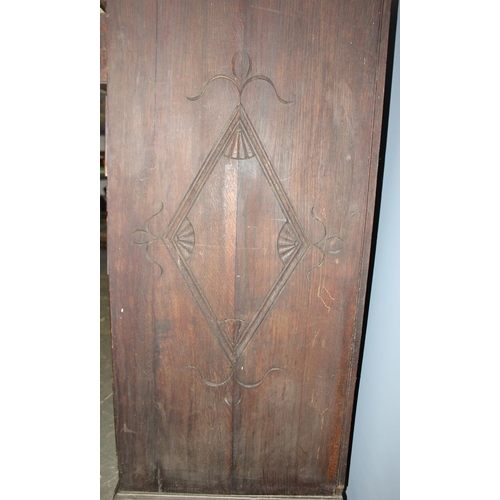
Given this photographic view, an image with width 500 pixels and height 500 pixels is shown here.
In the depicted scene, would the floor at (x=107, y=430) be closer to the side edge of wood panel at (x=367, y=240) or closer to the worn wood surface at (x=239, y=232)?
the worn wood surface at (x=239, y=232)

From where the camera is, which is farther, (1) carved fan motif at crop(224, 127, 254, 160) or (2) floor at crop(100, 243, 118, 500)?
(2) floor at crop(100, 243, 118, 500)

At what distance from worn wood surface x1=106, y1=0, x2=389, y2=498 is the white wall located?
0.06 metres

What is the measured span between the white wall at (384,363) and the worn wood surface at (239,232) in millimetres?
56

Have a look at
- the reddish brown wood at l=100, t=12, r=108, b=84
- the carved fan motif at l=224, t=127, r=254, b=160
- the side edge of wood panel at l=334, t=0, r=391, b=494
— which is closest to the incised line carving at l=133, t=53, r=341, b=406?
the carved fan motif at l=224, t=127, r=254, b=160

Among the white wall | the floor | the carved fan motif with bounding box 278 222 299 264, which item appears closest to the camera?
the white wall

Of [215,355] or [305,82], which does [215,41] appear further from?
[215,355]

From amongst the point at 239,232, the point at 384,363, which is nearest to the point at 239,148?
the point at 239,232

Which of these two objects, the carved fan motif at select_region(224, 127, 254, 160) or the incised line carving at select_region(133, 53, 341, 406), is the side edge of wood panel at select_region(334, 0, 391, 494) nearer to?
the incised line carving at select_region(133, 53, 341, 406)

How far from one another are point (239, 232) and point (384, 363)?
623 mm

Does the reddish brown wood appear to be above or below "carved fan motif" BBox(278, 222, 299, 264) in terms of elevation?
above

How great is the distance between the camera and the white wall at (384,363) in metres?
1.22

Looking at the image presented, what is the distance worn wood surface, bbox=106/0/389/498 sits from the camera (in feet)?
4.17

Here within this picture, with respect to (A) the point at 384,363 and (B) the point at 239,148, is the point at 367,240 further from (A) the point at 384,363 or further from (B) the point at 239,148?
(B) the point at 239,148

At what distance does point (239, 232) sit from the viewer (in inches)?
53.6
